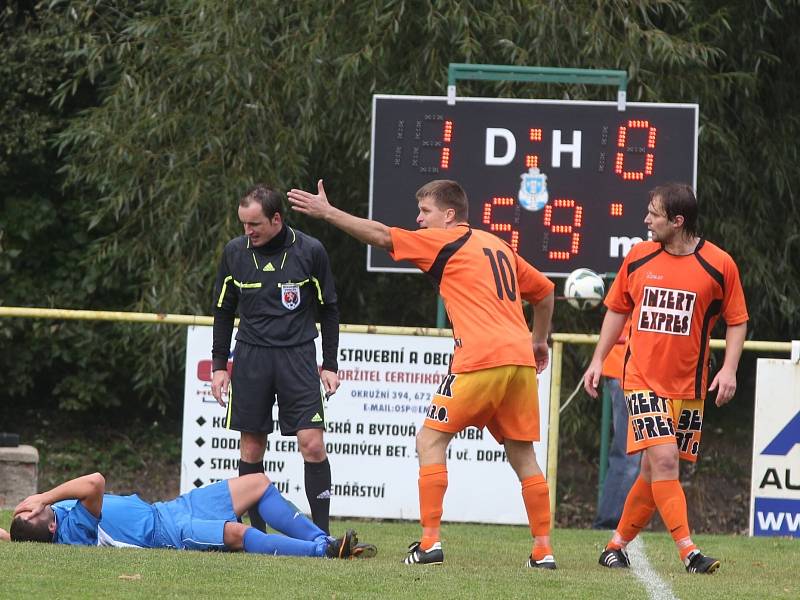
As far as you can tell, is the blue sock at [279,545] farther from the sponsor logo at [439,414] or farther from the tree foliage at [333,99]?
the tree foliage at [333,99]

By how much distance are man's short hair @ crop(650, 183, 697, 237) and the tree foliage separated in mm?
5552

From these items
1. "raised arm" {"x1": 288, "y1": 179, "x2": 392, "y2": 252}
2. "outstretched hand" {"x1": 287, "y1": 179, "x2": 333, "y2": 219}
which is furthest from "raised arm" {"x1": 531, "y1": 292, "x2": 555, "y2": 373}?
"outstretched hand" {"x1": 287, "y1": 179, "x2": 333, "y2": 219}

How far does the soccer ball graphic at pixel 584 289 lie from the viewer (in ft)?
36.0

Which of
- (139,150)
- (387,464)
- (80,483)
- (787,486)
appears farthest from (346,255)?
(80,483)

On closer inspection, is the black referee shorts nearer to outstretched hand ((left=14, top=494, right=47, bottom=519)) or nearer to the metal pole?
outstretched hand ((left=14, top=494, right=47, bottom=519))

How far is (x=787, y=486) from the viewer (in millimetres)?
10344

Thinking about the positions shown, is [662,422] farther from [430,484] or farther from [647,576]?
[430,484]

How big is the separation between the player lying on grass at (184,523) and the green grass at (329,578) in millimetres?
221

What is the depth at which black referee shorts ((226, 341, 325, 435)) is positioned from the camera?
826 centimetres

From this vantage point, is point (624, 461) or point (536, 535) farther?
point (624, 461)

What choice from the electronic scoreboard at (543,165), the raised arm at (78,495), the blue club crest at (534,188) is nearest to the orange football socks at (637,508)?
the raised arm at (78,495)

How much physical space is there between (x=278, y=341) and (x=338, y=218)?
5.30 feet

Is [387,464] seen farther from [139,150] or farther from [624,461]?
Result: [139,150]

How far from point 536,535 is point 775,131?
322 inches
